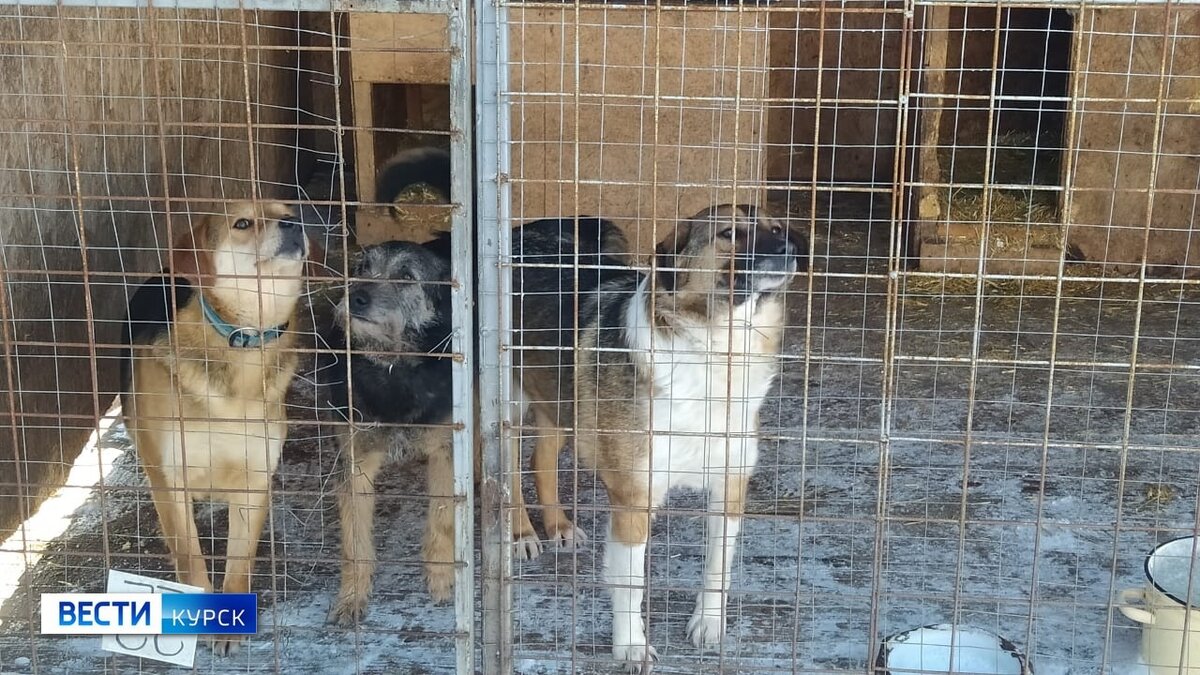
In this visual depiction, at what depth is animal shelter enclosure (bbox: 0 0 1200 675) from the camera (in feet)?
10.3

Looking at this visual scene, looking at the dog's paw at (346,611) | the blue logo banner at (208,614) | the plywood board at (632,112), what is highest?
the plywood board at (632,112)

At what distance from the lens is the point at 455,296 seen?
10.0ft

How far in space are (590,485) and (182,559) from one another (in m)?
1.87

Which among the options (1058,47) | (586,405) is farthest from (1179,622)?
(1058,47)

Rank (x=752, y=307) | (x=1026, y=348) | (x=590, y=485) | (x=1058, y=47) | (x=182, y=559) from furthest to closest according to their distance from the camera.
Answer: (x=1058, y=47)
(x=1026, y=348)
(x=590, y=485)
(x=182, y=559)
(x=752, y=307)

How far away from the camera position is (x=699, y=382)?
3.73 m

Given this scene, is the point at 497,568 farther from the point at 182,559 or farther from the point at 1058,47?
the point at 1058,47

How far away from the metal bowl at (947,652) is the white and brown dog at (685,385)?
20.7 inches

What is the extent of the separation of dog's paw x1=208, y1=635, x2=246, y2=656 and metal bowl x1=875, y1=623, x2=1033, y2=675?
2.05 m

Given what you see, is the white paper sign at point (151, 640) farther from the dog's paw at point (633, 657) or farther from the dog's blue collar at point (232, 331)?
the dog's paw at point (633, 657)

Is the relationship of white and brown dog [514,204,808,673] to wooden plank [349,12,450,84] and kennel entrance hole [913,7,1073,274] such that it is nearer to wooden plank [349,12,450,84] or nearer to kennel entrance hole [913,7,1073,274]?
kennel entrance hole [913,7,1073,274]

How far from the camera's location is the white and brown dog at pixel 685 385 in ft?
11.9

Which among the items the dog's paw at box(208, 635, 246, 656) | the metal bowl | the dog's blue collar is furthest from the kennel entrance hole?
the dog's paw at box(208, 635, 246, 656)

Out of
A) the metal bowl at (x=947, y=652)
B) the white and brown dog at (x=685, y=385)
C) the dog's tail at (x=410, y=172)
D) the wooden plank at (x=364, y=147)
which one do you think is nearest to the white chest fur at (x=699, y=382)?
the white and brown dog at (x=685, y=385)
